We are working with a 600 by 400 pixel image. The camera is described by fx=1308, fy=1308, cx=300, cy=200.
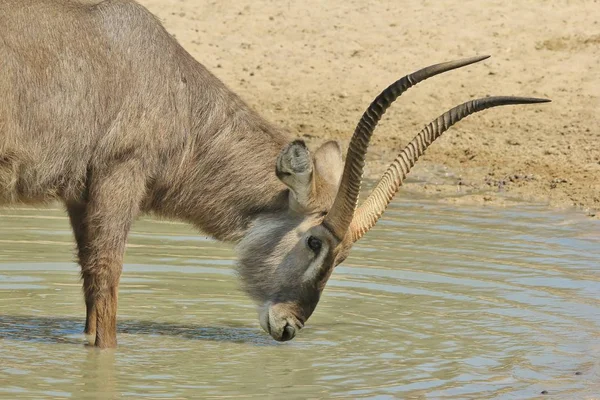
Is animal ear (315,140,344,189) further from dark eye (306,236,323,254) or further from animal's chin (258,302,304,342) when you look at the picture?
animal's chin (258,302,304,342)

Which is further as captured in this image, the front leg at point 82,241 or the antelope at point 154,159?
the front leg at point 82,241

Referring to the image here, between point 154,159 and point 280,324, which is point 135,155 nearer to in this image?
point 154,159

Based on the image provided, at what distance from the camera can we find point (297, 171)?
320 inches

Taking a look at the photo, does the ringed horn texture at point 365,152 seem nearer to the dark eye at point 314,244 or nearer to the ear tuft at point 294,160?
the dark eye at point 314,244

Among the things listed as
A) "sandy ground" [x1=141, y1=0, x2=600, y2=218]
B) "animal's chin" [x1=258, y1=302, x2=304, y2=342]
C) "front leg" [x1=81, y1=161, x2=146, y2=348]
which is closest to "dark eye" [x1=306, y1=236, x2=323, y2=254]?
"animal's chin" [x1=258, y1=302, x2=304, y2=342]

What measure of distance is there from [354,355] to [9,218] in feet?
16.8

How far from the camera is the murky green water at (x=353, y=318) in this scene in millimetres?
7777

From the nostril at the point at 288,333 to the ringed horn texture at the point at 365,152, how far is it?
2.21ft

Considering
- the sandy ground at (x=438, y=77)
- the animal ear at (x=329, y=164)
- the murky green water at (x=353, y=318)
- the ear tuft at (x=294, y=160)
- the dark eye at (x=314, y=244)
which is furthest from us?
the sandy ground at (x=438, y=77)

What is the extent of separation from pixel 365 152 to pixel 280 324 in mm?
1260

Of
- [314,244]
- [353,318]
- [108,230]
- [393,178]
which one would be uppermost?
[393,178]

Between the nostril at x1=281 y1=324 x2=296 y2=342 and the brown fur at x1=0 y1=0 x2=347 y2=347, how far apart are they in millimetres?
19

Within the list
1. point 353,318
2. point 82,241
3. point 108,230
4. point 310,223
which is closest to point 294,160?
point 310,223

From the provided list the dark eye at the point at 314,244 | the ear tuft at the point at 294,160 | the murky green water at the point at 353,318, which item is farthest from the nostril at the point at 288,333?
the ear tuft at the point at 294,160
